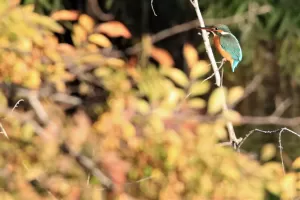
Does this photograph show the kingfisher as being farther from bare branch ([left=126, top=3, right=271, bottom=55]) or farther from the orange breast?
bare branch ([left=126, top=3, right=271, bottom=55])

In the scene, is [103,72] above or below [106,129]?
above

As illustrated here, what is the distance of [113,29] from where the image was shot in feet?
4.32

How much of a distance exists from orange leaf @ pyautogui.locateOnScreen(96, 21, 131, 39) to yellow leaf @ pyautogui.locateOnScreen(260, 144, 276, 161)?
52 cm

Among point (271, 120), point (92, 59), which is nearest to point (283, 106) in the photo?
point (271, 120)

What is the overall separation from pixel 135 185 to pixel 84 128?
16 cm

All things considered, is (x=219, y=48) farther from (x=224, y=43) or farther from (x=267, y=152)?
(x=267, y=152)

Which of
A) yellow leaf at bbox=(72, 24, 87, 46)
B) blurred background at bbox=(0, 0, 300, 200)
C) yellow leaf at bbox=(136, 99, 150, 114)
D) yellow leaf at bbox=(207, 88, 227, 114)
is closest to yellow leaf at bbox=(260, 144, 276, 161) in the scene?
blurred background at bbox=(0, 0, 300, 200)

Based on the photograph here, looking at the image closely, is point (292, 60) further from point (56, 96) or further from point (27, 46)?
point (27, 46)

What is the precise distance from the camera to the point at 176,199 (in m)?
1.01

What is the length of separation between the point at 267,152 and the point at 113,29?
552 mm

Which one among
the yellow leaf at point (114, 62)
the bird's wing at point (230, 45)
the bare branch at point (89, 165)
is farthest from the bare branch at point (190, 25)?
the bare branch at point (89, 165)

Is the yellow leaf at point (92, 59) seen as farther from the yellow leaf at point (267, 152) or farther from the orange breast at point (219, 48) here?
the yellow leaf at point (267, 152)

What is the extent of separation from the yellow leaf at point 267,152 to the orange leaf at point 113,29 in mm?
520

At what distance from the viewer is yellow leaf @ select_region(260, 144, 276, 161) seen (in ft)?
4.59
